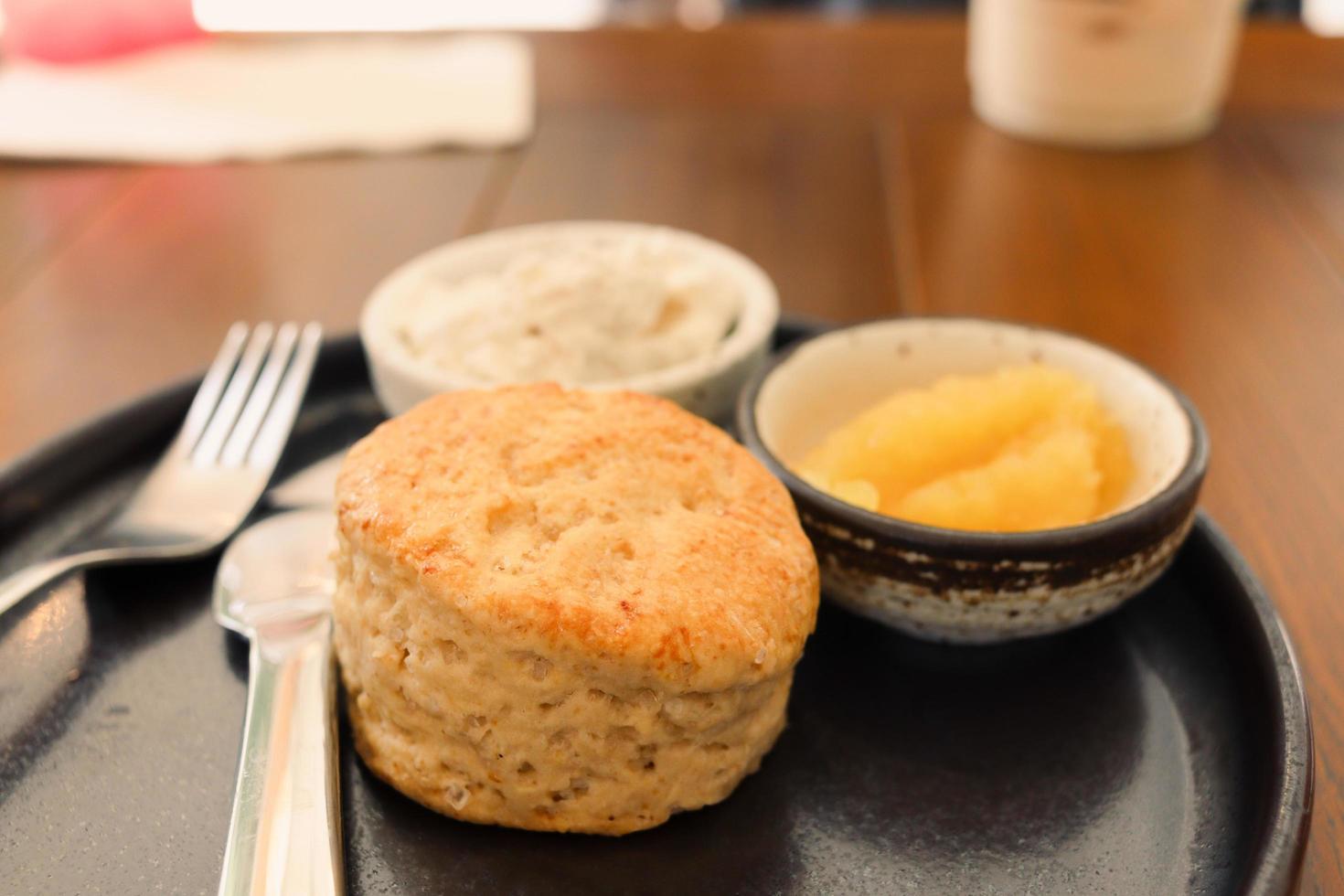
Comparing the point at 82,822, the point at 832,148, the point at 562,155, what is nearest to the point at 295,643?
the point at 82,822

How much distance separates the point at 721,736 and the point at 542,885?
149mm

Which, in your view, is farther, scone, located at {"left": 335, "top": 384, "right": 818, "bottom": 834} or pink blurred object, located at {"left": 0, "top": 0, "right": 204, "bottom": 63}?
pink blurred object, located at {"left": 0, "top": 0, "right": 204, "bottom": 63}

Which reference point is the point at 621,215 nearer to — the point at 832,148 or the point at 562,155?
the point at 562,155

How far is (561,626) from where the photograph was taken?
2.32 ft

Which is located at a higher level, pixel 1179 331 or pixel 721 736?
pixel 721 736

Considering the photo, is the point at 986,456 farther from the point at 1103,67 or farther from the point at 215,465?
the point at 1103,67

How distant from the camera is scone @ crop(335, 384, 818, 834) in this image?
721 millimetres

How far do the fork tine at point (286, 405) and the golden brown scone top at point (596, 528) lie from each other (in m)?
0.27

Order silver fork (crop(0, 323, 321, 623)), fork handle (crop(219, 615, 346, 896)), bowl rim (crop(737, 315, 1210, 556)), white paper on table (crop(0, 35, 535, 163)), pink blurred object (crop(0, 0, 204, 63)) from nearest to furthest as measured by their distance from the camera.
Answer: fork handle (crop(219, 615, 346, 896)), bowl rim (crop(737, 315, 1210, 556)), silver fork (crop(0, 323, 321, 623)), white paper on table (crop(0, 35, 535, 163)), pink blurred object (crop(0, 0, 204, 63))

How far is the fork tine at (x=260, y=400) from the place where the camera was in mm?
1115

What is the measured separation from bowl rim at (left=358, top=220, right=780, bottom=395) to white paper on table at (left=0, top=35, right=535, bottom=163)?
32.0 inches

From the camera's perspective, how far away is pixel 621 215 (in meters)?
1.87

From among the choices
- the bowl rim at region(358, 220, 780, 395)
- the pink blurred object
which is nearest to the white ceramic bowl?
the bowl rim at region(358, 220, 780, 395)

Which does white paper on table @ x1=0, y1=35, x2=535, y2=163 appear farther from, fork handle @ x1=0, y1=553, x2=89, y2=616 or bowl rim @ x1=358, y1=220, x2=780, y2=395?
fork handle @ x1=0, y1=553, x2=89, y2=616
